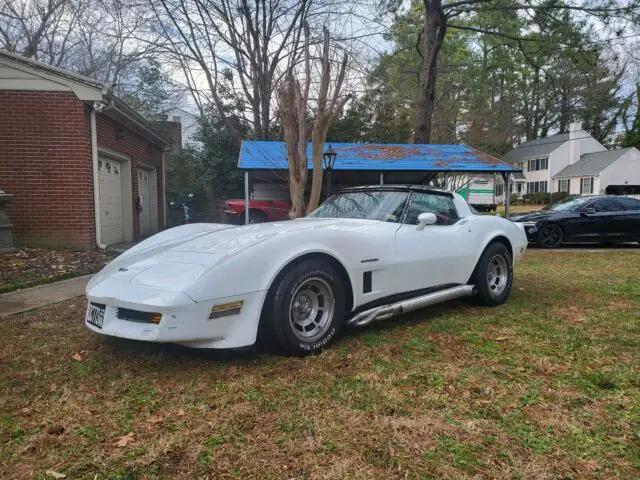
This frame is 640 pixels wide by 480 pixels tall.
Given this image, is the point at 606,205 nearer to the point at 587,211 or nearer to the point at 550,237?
the point at 587,211

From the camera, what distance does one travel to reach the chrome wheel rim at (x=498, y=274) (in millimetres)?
5262

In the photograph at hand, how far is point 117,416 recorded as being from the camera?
2.54 metres

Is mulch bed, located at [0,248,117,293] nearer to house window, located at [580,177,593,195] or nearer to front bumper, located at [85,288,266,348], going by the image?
front bumper, located at [85,288,266,348]

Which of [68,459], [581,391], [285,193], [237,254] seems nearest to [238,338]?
[237,254]

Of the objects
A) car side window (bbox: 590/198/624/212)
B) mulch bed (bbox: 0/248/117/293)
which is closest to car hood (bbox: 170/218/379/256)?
mulch bed (bbox: 0/248/117/293)

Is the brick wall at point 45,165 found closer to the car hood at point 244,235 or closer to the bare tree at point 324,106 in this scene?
the bare tree at point 324,106

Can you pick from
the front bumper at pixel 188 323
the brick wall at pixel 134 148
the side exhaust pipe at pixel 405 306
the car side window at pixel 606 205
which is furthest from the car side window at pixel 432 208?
the car side window at pixel 606 205

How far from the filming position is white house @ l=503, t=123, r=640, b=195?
38156 mm

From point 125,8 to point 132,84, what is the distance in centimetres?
671

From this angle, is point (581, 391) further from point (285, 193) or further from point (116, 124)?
point (285, 193)

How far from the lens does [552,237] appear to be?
A: 11875mm

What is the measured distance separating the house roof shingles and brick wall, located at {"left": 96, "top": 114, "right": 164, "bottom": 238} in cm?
3629

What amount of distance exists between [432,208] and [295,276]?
2.12 metres

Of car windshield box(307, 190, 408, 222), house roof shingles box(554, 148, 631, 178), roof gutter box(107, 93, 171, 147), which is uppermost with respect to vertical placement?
house roof shingles box(554, 148, 631, 178)
